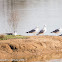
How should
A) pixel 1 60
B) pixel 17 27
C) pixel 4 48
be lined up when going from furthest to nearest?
pixel 17 27 → pixel 4 48 → pixel 1 60

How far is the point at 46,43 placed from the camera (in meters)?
19.0

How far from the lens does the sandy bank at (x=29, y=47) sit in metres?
17.5

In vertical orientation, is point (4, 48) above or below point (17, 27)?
above

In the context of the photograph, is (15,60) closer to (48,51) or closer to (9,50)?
(9,50)

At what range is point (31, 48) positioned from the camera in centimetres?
1817

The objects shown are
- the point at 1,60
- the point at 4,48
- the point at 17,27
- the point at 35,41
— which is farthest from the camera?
the point at 17,27

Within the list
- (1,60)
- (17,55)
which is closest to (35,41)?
(17,55)

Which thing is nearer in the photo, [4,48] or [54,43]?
[4,48]

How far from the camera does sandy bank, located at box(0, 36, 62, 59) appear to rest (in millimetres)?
17469

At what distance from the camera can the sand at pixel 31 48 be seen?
1747 cm

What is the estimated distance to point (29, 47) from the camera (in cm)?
1809

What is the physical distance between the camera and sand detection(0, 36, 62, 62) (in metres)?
17.5

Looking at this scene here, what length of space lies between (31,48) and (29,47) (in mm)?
148

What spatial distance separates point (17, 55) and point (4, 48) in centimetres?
79
